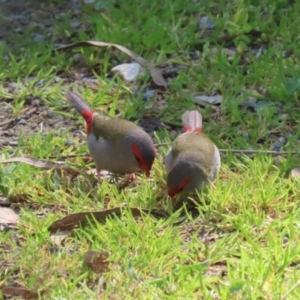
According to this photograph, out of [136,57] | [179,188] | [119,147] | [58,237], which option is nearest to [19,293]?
[58,237]

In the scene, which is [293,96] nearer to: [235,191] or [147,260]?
[235,191]

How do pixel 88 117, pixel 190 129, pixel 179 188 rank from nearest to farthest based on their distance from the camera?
1. pixel 179 188
2. pixel 190 129
3. pixel 88 117

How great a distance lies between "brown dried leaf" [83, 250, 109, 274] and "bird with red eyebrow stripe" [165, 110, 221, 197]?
0.73 metres

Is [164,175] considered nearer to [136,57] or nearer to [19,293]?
[19,293]

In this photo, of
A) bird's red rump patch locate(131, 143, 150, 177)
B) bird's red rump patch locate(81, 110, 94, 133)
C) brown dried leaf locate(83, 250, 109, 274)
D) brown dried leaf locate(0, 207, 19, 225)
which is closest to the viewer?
brown dried leaf locate(83, 250, 109, 274)

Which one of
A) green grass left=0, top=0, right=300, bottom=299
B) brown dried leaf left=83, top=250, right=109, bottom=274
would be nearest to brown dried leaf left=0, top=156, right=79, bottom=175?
green grass left=0, top=0, right=300, bottom=299

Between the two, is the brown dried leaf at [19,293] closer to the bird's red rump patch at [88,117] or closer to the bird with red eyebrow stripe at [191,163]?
the bird with red eyebrow stripe at [191,163]

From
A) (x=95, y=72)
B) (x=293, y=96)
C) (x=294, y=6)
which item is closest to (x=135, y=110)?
(x=95, y=72)

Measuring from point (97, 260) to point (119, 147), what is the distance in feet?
4.01

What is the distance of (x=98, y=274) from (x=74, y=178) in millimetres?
1255

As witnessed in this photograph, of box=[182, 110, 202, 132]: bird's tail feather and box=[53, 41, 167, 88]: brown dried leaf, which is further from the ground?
box=[182, 110, 202, 132]: bird's tail feather

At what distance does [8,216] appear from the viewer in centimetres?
467

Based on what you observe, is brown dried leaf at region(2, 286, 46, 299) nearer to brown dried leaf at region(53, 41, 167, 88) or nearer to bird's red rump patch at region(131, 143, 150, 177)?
bird's red rump patch at region(131, 143, 150, 177)

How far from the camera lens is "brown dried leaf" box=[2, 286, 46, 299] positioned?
388 cm
